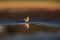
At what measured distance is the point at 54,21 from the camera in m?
1.84

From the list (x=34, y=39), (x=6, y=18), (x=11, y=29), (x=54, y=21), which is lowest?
(x=34, y=39)

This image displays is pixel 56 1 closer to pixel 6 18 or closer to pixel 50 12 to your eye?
pixel 50 12

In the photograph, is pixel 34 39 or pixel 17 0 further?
pixel 17 0

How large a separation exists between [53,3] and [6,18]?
73cm

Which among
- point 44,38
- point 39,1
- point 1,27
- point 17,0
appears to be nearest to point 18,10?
point 17,0

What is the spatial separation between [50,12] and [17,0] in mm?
518

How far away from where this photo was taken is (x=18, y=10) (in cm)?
192

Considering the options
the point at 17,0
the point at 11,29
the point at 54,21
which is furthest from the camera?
the point at 17,0

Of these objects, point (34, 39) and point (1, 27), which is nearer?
point (34, 39)

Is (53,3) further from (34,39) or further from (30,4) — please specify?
(34,39)

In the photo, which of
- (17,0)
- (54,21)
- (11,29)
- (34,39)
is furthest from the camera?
(17,0)

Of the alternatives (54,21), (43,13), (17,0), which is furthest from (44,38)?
(17,0)

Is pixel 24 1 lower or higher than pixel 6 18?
higher

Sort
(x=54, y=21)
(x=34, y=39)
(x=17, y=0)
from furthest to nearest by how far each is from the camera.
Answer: (x=17, y=0) → (x=54, y=21) → (x=34, y=39)
